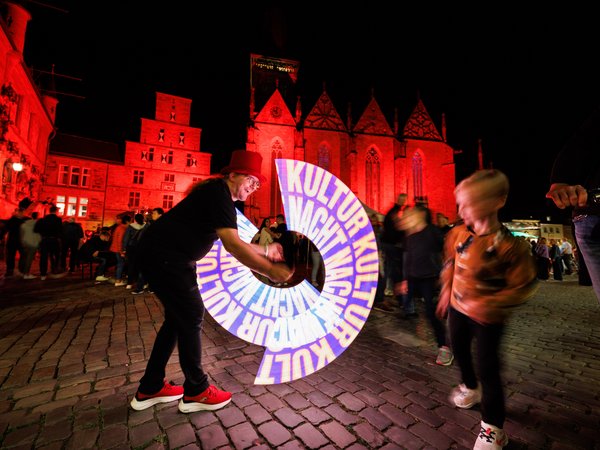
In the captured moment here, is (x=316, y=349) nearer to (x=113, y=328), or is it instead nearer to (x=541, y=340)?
(x=113, y=328)

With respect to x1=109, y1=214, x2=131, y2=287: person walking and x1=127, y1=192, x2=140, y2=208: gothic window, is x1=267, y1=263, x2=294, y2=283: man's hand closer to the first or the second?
x1=109, y1=214, x2=131, y2=287: person walking

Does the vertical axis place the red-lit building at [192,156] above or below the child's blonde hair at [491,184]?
above

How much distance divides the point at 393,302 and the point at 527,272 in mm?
5107

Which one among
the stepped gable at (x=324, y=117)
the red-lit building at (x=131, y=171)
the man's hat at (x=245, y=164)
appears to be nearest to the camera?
the man's hat at (x=245, y=164)

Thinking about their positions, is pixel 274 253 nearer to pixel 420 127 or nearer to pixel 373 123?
pixel 373 123

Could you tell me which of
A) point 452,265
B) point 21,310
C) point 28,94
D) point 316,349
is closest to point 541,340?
point 452,265

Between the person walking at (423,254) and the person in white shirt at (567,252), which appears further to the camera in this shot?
the person in white shirt at (567,252)

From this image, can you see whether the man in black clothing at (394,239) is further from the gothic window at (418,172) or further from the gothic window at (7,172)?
the gothic window at (418,172)

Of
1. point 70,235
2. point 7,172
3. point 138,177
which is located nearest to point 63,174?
point 138,177

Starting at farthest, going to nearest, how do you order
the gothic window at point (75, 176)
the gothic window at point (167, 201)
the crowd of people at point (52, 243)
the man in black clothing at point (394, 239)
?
the gothic window at point (167, 201) → the gothic window at point (75, 176) → the crowd of people at point (52, 243) → the man in black clothing at point (394, 239)

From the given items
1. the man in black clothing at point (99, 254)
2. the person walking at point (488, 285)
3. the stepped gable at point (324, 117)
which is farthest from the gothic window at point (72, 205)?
the person walking at point (488, 285)

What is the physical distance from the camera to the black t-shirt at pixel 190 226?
2016mm

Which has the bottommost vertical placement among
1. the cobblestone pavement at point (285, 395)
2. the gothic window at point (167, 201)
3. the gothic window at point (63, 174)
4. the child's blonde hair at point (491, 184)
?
the cobblestone pavement at point (285, 395)

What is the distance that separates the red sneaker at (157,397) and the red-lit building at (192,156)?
725 inches
